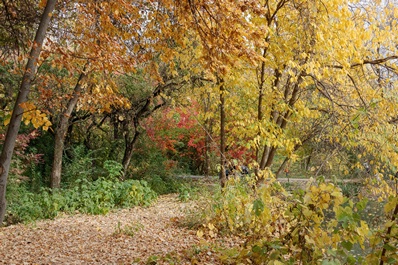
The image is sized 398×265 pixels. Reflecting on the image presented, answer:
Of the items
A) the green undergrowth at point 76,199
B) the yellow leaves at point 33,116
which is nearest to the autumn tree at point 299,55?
the yellow leaves at point 33,116

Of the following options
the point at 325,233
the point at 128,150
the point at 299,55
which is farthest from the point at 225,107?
the point at 325,233

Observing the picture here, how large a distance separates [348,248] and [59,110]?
783 cm

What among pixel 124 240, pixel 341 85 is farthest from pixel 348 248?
pixel 341 85

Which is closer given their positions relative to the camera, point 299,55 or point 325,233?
point 325,233

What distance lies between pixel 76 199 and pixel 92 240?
3.16m

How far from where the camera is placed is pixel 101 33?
5715 millimetres

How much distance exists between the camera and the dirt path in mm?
5020

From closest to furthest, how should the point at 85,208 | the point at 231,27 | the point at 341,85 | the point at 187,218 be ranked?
the point at 231,27 → the point at 187,218 → the point at 341,85 → the point at 85,208

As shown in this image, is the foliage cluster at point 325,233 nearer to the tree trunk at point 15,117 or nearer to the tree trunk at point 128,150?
the tree trunk at point 15,117

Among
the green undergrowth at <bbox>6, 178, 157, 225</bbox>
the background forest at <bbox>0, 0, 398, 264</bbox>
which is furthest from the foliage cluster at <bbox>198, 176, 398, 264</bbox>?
the green undergrowth at <bbox>6, 178, 157, 225</bbox>

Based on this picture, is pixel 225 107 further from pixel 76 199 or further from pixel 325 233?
pixel 325 233

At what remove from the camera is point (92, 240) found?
6.06 m

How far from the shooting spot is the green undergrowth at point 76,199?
7.91 metres

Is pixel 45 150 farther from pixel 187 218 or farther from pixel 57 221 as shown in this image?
pixel 187 218
